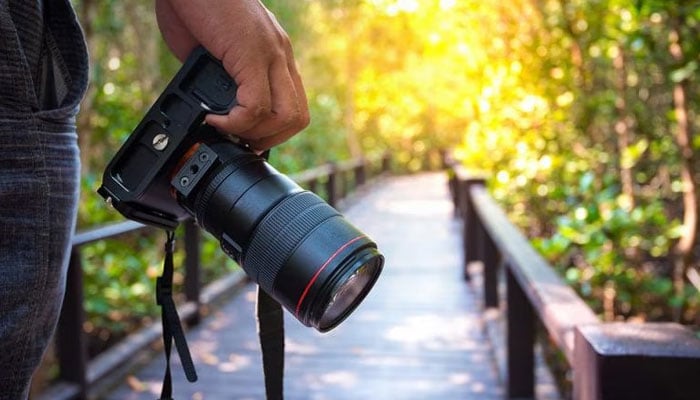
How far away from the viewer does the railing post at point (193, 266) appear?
13.5 ft

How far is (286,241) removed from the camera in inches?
34.9

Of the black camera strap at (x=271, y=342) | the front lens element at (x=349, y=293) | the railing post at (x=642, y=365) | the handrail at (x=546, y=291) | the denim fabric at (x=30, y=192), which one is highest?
the denim fabric at (x=30, y=192)

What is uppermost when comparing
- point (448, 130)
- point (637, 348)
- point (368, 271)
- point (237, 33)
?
point (237, 33)

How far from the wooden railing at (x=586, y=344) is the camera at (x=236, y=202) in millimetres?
398

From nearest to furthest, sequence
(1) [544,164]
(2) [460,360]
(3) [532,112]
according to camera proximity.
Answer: (2) [460,360] → (1) [544,164] → (3) [532,112]

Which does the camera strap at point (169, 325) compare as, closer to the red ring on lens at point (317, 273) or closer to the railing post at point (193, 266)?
the red ring on lens at point (317, 273)

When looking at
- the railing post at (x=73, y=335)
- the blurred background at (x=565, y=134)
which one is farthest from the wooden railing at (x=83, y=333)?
the blurred background at (x=565, y=134)

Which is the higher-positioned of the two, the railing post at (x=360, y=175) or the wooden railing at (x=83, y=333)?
the wooden railing at (x=83, y=333)

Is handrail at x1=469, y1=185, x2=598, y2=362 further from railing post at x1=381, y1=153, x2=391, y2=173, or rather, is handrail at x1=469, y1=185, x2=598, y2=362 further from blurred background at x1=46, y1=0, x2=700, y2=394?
railing post at x1=381, y1=153, x2=391, y2=173

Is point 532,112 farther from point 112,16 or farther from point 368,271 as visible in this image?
point 368,271

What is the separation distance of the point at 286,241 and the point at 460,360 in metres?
2.96

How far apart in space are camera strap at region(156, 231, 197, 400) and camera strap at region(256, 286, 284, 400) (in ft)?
0.36

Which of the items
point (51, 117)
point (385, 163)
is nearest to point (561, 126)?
point (51, 117)

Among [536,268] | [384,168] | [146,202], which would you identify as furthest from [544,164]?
[384,168]
